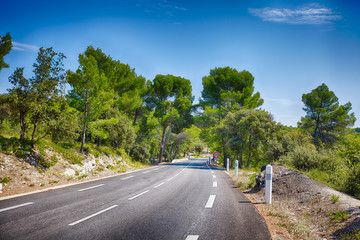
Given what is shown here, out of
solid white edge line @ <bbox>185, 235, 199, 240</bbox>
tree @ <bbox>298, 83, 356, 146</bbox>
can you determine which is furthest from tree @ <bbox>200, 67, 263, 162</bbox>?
solid white edge line @ <bbox>185, 235, 199, 240</bbox>

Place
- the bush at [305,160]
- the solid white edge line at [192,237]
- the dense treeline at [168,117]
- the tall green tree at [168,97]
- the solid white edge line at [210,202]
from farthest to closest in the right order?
the tall green tree at [168,97] < the dense treeline at [168,117] < the bush at [305,160] < the solid white edge line at [210,202] < the solid white edge line at [192,237]

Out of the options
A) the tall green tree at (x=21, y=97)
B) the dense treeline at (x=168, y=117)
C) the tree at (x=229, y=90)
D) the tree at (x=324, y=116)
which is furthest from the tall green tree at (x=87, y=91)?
the tree at (x=324, y=116)

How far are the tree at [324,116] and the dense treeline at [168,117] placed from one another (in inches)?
4.3

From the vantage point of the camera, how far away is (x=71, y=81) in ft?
49.1

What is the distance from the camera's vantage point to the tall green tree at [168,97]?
30.1 meters

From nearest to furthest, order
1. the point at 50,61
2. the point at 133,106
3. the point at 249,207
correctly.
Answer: the point at 249,207, the point at 50,61, the point at 133,106

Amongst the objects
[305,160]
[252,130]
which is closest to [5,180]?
[305,160]

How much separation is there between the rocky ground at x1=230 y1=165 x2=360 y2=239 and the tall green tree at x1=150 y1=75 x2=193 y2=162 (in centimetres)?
2405

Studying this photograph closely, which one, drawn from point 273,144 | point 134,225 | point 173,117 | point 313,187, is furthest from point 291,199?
point 173,117

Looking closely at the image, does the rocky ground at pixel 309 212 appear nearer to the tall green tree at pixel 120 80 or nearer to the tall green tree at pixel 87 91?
the tall green tree at pixel 87 91

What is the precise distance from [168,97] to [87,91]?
1794 centimetres

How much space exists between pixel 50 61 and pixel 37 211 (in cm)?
903

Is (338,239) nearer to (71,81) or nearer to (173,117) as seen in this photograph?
(71,81)

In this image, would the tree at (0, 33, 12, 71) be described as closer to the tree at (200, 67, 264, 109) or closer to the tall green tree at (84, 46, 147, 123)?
the tall green tree at (84, 46, 147, 123)
